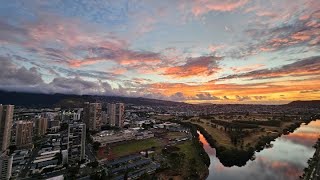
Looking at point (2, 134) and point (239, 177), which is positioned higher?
point (2, 134)

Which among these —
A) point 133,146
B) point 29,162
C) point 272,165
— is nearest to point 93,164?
point 29,162

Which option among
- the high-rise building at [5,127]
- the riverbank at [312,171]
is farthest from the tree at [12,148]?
the riverbank at [312,171]

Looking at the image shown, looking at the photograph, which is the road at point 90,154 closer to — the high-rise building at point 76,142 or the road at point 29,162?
the high-rise building at point 76,142

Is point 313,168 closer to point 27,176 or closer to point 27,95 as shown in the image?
point 27,176

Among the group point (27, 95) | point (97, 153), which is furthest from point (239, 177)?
point (27, 95)

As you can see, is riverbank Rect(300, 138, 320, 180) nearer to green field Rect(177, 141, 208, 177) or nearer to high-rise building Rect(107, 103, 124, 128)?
green field Rect(177, 141, 208, 177)

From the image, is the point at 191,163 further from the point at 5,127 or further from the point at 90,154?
the point at 5,127

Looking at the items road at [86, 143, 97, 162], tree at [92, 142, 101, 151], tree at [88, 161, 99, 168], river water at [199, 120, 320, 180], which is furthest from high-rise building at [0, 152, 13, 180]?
river water at [199, 120, 320, 180]
